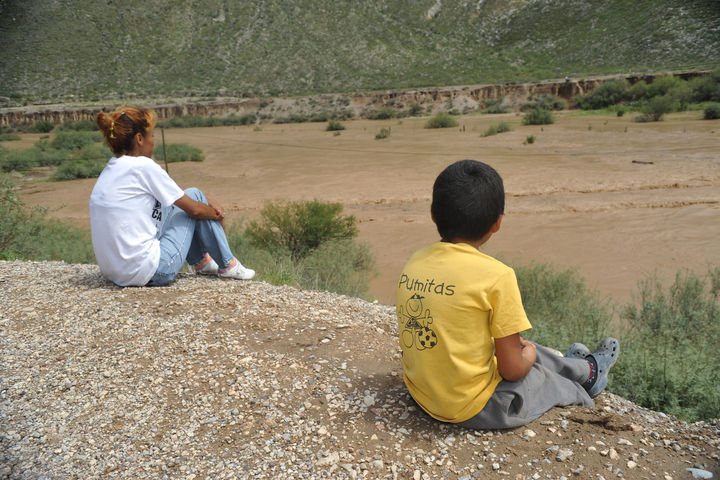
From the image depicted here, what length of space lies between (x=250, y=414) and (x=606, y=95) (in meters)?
A: 39.9

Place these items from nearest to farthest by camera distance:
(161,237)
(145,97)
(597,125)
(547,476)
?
(547,476), (161,237), (597,125), (145,97)

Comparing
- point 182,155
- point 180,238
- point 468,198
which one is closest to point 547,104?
point 182,155

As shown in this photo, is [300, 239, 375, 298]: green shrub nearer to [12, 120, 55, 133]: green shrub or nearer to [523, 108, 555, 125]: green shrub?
[523, 108, 555, 125]: green shrub

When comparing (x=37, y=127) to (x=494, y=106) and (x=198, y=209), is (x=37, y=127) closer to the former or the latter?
(x=494, y=106)

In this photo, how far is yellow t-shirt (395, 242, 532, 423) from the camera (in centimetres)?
227

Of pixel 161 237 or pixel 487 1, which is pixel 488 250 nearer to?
pixel 161 237

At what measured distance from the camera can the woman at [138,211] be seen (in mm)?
4246

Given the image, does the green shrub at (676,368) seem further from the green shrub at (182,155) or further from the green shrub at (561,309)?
the green shrub at (182,155)

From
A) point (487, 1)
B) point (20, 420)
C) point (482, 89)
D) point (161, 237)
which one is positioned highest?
point (487, 1)

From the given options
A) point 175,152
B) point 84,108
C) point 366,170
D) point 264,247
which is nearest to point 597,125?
point 366,170

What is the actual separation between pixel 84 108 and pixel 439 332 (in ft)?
163

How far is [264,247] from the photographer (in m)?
10.0

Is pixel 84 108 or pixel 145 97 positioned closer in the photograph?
pixel 84 108

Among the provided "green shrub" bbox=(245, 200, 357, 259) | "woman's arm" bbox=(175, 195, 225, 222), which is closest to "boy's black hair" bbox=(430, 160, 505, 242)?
"woman's arm" bbox=(175, 195, 225, 222)
